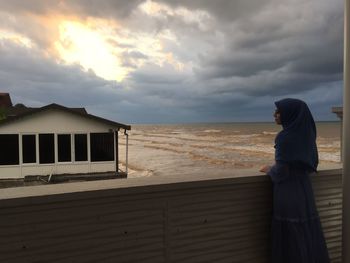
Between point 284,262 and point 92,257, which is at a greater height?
point 92,257

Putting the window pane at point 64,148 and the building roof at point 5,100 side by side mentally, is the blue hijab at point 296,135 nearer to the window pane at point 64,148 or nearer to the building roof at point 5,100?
the window pane at point 64,148

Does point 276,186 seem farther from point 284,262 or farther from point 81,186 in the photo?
point 81,186

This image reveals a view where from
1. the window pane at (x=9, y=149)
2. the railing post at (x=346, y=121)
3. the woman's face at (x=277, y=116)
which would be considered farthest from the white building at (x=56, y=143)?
the railing post at (x=346, y=121)

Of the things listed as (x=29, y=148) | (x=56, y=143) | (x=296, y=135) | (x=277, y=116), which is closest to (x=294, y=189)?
(x=296, y=135)

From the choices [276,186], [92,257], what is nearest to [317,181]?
[276,186]

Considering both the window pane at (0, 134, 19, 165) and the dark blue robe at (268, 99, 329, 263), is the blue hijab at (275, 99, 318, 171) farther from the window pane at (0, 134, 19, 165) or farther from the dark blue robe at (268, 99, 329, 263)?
the window pane at (0, 134, 19, 165)

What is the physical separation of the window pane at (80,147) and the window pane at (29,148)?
5.96 feet

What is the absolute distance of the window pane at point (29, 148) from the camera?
16.7 meters

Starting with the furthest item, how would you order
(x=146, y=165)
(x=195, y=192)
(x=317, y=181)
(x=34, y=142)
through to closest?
(x=146, y=165) < (x=34, y=142) < (x=317, y=181) < (x=195, y=192)

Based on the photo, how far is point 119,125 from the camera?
17.3m

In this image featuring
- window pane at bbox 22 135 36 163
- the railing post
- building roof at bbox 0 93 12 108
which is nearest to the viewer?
the railing post

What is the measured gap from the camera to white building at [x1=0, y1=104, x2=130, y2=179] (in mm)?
16516

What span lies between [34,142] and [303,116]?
16.0 meters

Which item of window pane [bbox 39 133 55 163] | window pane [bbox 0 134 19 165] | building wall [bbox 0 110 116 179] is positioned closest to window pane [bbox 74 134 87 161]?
building wall [bbox 0 110 116 179]
